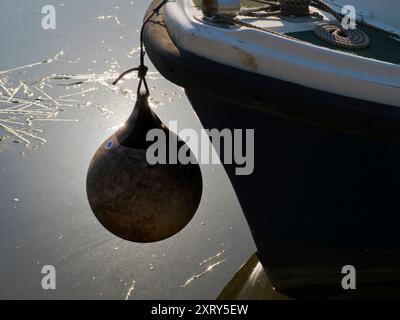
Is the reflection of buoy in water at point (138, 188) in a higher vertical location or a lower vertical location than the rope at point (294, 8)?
lower

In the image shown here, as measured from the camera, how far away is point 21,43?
714 cm

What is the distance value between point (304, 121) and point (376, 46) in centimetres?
89

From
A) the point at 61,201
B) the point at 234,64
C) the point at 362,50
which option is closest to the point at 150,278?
the point at 61,201

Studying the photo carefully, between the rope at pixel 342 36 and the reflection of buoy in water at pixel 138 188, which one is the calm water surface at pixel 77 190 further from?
the rope at pixel 342 36

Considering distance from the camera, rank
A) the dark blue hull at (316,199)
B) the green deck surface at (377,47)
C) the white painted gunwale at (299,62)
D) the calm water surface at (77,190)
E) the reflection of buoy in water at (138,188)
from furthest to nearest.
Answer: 1. the calm water surface at (77,190)
2. the green deck surface at (377,47)
3. the dark blue hull at (316,199)
4. the reflection of buoy in water at (138,188)
5. the white painted gunwale at (299,62)

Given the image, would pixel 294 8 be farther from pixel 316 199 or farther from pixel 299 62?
pixel 316 199

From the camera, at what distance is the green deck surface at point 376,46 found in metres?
3.05

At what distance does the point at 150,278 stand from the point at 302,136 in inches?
60.6

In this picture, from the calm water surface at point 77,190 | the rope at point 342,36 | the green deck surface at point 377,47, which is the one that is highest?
the rope at point 342,36

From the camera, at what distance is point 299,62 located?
2600 millimetres

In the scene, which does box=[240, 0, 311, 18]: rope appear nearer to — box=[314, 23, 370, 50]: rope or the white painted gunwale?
box=[314, 23, 370, 50]: rope

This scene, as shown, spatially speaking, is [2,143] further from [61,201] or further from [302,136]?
[302,136]

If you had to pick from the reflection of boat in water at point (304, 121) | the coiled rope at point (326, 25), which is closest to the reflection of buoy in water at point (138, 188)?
the reflection of boat in water at point (304, 121)

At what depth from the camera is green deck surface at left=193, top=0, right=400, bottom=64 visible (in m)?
3.05
